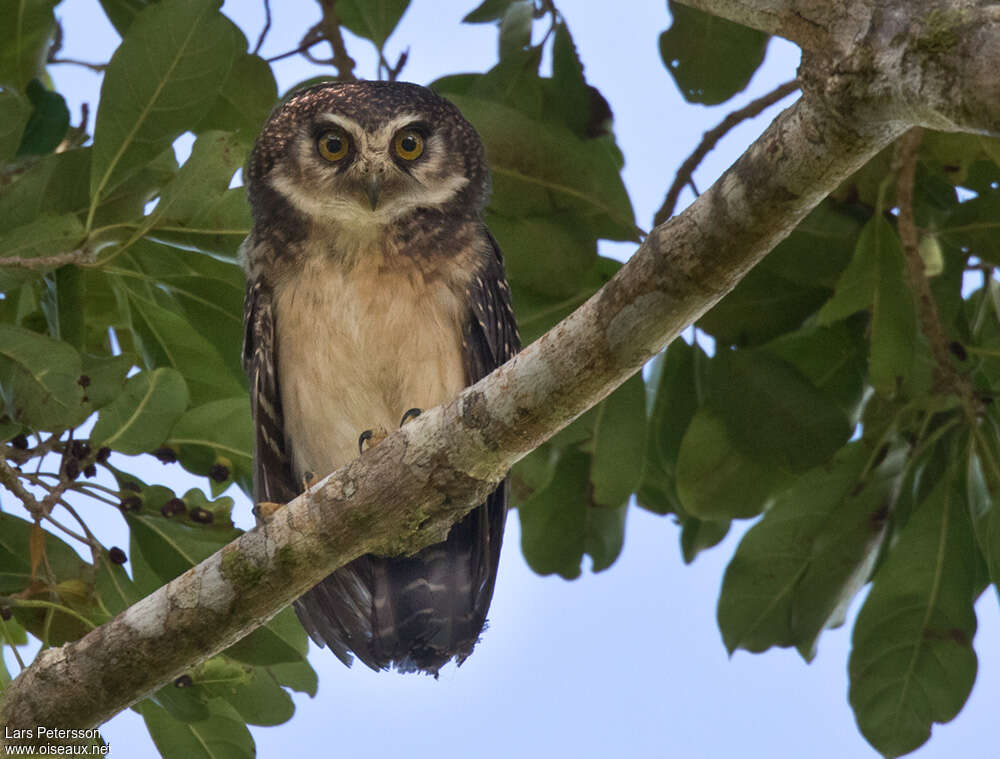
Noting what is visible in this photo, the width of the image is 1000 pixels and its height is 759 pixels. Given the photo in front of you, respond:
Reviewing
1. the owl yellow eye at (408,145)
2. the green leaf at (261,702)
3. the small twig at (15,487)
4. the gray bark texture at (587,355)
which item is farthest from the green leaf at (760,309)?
the small twig at (15,487)

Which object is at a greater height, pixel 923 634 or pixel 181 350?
pixel 181 350

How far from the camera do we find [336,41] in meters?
4.83

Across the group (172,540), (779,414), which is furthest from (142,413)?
(779,414)

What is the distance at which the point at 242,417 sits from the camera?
3764 millimetres

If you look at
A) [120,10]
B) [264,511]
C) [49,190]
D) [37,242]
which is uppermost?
[120,10]

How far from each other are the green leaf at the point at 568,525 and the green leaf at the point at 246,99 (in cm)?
167

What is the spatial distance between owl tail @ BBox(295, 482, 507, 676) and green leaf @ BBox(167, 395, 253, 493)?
1.63 feet

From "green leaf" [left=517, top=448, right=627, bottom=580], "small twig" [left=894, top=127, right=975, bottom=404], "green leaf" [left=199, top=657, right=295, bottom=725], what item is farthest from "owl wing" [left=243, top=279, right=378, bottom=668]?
"small twig" [left=894, top=127, right=975, bottom=404]

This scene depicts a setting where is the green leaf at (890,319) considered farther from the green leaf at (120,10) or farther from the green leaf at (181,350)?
the green leaf at (120,10)

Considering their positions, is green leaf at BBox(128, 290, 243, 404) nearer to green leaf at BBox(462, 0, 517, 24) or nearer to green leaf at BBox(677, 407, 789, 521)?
green leaf at BBox(677, 407, 789, 521)

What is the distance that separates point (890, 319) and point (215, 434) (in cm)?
205

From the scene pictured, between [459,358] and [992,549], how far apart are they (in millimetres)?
1703

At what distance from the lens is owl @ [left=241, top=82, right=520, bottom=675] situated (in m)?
3.84

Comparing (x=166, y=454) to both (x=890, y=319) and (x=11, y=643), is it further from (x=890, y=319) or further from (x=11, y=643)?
(x=890, y=319)
